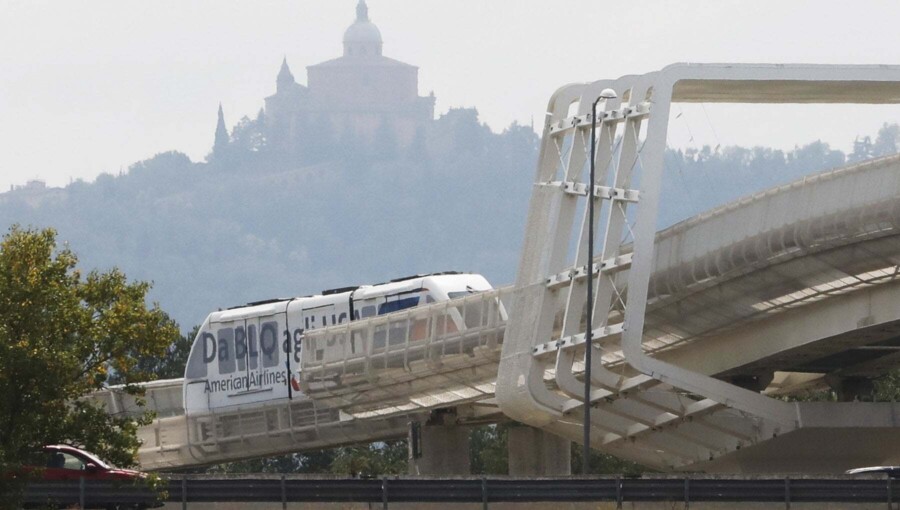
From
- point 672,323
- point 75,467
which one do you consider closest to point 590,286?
point 672,323

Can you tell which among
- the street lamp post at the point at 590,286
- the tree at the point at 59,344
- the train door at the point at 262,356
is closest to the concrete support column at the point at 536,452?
the train door at the point at 262,356

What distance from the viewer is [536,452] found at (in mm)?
73188

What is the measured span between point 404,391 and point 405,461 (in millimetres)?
47065

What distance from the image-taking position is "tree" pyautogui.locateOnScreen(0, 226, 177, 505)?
37.1m

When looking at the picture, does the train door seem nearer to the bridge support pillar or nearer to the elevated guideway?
the elevated guideway

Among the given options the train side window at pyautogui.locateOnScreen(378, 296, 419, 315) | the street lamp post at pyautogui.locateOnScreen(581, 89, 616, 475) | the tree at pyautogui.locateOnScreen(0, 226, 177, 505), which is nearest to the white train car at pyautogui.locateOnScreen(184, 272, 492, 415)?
the train side window at pyautogui.locateOnScreen(378, 296, 419, 315)

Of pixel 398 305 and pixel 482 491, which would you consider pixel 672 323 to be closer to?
pixel 398 305

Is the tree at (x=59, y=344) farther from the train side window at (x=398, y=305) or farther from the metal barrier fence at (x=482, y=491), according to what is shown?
the train side window at (x=398, y=305)

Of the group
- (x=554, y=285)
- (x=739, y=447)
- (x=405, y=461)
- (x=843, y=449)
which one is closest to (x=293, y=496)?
(x=554, y=285)

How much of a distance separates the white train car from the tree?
86.6 ft

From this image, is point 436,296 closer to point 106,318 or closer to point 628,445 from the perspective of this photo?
point 628,445

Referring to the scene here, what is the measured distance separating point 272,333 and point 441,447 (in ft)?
23.6

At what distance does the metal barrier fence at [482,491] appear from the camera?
38938 mm

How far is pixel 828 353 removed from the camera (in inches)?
2511
